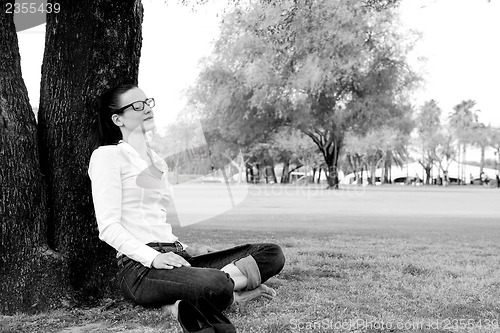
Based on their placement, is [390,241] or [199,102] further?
[199,102]

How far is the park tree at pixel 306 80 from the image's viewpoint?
89.1ft

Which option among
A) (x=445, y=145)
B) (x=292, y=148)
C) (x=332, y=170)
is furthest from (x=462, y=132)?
(x=332, y=170)

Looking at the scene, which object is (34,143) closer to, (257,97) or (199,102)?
(257,97)

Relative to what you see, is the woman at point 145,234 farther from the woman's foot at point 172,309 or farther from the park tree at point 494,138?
the park tree at point 494,138

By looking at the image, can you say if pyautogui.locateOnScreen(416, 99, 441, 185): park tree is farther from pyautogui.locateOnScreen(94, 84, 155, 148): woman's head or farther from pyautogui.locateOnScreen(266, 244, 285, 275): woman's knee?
pyautogui.locateOnScreen(94, 84, 155, 148): woman's head

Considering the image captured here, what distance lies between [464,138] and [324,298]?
213 feet

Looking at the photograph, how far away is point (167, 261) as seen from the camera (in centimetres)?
379

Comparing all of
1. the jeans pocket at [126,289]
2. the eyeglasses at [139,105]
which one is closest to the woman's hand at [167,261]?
the jeans pocket at [126,289]

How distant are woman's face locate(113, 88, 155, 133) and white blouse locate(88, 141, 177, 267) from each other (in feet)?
0.49

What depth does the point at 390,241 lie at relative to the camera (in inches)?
399

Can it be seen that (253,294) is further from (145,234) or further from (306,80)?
(306,80)

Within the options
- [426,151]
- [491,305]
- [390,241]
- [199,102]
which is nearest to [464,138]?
[426,151]

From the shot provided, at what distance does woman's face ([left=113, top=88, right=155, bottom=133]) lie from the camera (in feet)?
13.5

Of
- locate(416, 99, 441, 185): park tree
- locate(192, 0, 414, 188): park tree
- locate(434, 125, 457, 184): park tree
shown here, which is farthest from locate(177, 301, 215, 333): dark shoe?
locate(434, 125, 457, 184): park tree
